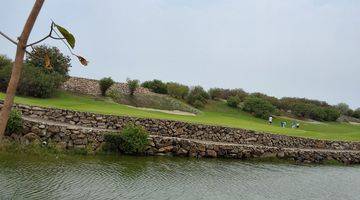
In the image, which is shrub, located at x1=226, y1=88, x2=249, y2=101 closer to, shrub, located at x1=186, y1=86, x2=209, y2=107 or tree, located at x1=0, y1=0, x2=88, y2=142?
shrub, located at x1=186, y1=86, x2=209, y2=107

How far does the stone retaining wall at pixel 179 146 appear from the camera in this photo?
24266 mm

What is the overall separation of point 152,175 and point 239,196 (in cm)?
400

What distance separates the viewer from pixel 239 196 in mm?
18453

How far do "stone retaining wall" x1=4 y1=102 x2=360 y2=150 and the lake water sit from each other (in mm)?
3867

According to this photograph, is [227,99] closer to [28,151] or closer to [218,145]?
[218,145]

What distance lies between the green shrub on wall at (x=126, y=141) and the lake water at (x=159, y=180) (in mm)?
872

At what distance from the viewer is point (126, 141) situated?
84.4 ft

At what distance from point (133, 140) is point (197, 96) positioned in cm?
2923

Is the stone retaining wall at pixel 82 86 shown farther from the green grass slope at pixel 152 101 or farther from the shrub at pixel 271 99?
the shrub at pixel 271 99

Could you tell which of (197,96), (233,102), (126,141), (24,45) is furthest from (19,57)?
(233,102)

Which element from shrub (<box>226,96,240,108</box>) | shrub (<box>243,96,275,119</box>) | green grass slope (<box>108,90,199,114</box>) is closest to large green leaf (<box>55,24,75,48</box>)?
green grass slope (<box>108,90,199,114</box>)

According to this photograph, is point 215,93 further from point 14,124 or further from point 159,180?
point 159,180

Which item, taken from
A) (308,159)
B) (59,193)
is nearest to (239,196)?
(59,193)

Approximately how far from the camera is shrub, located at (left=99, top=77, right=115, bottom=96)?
44.5 metres
